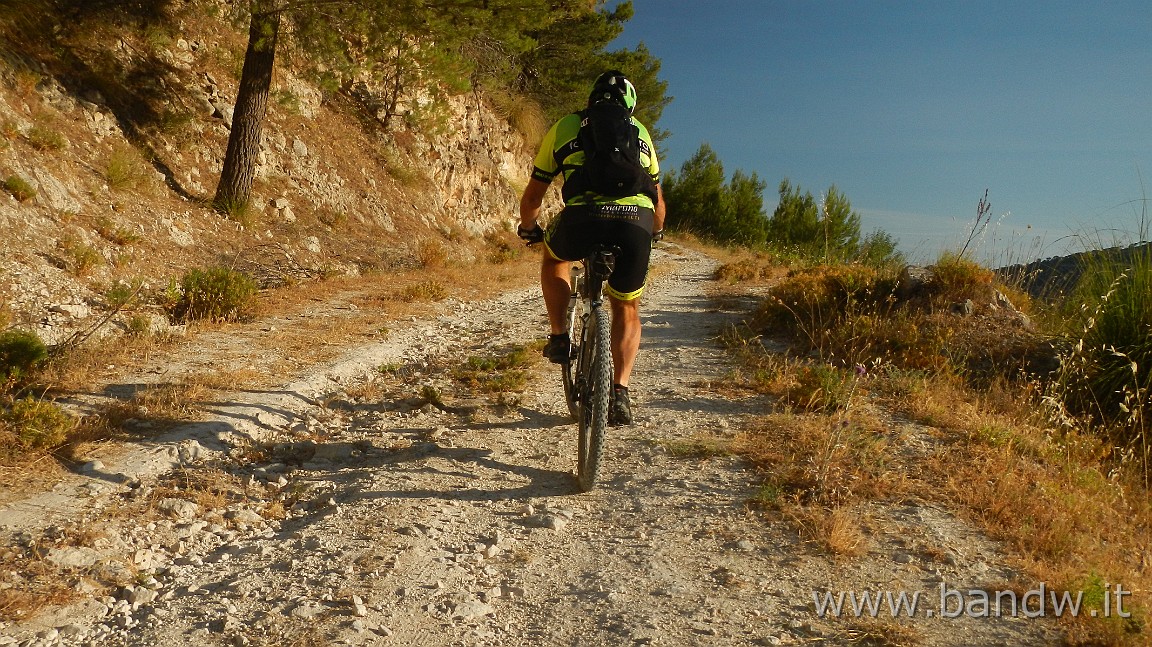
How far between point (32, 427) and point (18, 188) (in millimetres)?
4375

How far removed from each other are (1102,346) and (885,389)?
5.06ft

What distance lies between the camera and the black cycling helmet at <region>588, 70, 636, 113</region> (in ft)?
10.8

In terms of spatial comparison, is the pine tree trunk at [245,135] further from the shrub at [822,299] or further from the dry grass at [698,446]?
the dry grass at [698,446]

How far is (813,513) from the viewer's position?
2.88m

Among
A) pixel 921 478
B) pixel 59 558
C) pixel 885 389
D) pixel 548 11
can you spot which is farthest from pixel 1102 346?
pixel 548 11

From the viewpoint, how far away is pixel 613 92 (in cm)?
330

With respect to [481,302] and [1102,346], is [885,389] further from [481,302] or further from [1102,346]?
[481,302]

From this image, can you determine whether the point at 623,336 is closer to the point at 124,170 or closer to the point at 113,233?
the point at 113,233

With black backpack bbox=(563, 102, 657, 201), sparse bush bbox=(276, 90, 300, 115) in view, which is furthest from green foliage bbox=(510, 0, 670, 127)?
black backpack bbox=(563, 102, 657, 201)

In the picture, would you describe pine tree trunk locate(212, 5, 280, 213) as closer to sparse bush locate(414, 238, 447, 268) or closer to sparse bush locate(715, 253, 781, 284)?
sparse bush locate(414, 238, 447, 268)

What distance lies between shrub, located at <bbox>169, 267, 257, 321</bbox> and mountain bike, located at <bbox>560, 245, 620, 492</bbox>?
423 centimetres

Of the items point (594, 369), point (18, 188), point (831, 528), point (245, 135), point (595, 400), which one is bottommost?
point (831, 528)

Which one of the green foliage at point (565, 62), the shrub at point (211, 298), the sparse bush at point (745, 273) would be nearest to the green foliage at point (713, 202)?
the green foliage at point (565, 62)

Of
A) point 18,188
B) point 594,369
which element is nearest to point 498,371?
point 594,369
